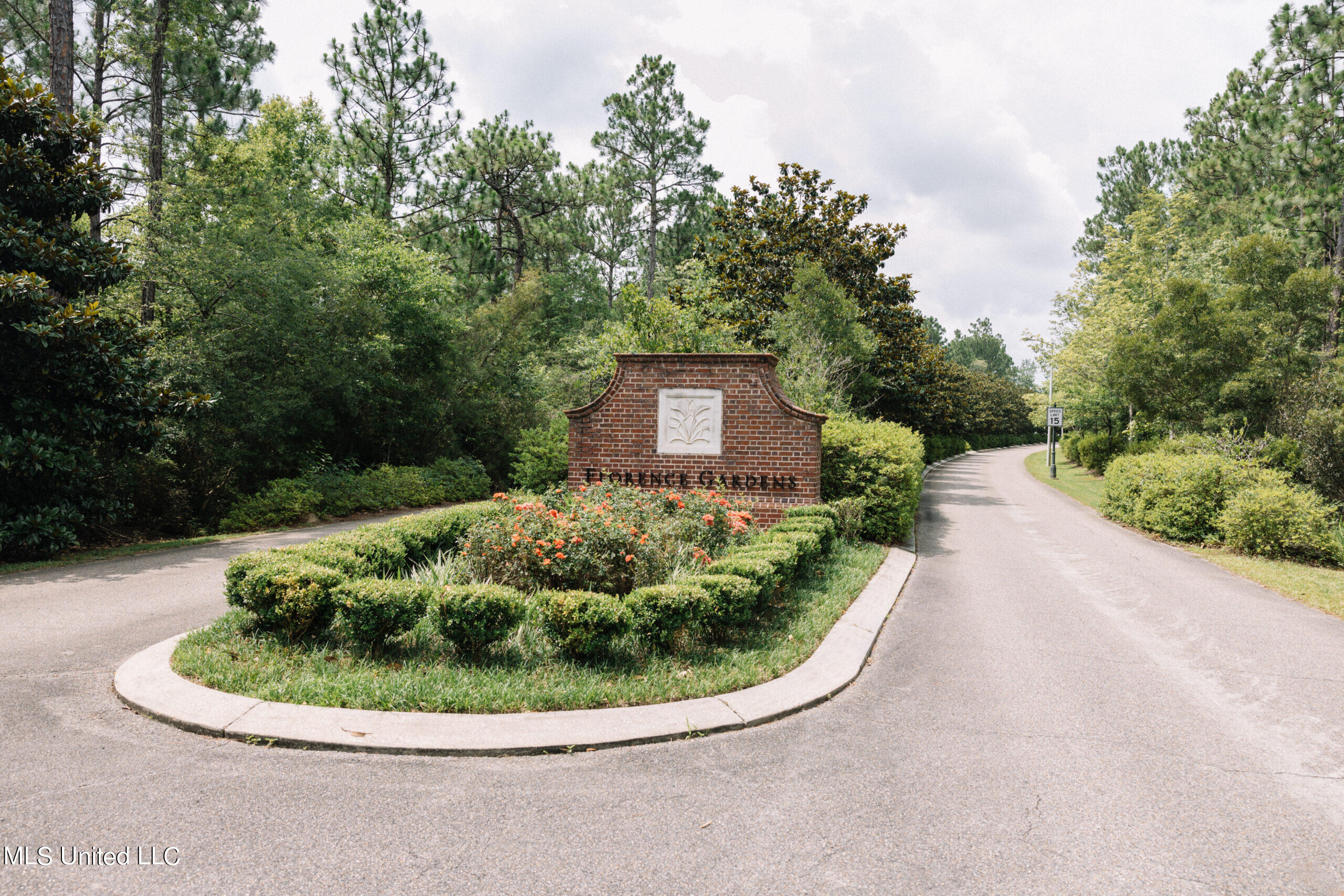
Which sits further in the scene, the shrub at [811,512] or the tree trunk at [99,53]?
the tree trunk at [99,53]

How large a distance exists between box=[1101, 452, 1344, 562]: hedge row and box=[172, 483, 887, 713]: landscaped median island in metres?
9.44

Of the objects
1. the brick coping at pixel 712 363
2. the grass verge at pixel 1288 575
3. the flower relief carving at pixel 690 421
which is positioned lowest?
the grass verge at pixel 1288 575

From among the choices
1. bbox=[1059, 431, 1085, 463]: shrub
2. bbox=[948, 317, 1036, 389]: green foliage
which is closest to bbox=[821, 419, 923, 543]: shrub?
bbox=[1059, 431, 1085, 463]: shrub

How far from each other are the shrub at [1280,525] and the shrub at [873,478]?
5.42 meters

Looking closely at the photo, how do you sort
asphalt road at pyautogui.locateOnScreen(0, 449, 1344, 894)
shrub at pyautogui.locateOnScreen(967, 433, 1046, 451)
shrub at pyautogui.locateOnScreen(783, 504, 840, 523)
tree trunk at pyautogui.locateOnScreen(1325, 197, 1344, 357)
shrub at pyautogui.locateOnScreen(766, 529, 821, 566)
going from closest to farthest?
asphalt road at pyautogui.locateOnScreen(0, 449, 1344, 894)
shrub at pyautogui.locateOnScreen(766, 529, 821, 566)
shrub at pyautogui.locateOnScreen(783, 504, 840, 523)
tree trunk at pyautogui.locateOnScreen(1325, 197, 1344, 357)
shrub at pyautogui.locateOnScreen(967, 433, 1046, 451)

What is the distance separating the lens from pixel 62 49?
11.4 m

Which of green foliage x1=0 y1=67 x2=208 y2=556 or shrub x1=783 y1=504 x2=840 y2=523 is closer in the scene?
green foliage x1=0 y1=67 x2=208 y2=556

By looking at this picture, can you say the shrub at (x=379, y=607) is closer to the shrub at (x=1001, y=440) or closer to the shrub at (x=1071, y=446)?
the shrub at (x=1071, y=446)

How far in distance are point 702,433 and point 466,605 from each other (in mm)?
6554

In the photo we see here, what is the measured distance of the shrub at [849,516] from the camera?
11.0 m

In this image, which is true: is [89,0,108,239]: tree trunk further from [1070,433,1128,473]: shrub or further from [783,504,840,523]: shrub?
[1070,433,1128,473]: shrub

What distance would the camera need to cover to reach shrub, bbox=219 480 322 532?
12.8 metres

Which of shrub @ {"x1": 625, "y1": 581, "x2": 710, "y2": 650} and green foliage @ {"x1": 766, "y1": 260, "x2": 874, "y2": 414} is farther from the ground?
green foliage @ {"x1": 766, "y1": 260, "x2": 874, "y2": 414}

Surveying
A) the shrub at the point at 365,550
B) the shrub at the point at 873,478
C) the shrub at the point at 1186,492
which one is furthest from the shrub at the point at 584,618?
the shrub at the point at 1186,492
